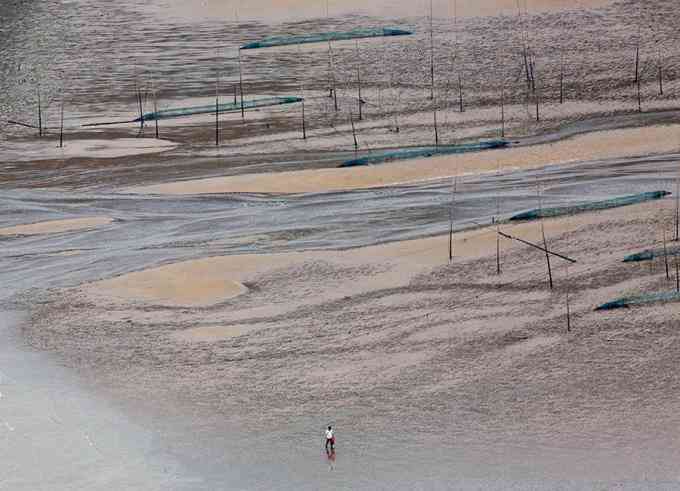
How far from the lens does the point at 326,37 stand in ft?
178

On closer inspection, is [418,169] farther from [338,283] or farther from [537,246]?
[338,283]

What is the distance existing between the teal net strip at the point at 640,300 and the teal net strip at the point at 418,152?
12222 mm

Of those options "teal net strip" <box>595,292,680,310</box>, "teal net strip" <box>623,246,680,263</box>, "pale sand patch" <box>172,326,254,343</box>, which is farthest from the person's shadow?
"teal net strip" <box>623,246,680,263</box>

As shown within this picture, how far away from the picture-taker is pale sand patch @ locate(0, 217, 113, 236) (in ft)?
115

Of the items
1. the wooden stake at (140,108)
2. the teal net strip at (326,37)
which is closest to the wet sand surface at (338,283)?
the wooden stake at (140,108)

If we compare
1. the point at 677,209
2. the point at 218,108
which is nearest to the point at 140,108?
the point at 218,108

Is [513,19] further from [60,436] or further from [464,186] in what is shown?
[60,436]

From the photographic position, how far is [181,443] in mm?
22953

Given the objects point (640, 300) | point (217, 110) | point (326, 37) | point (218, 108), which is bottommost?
point (640, 300)

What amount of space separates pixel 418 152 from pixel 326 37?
52.6 ft

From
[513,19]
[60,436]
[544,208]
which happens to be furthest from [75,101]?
[60,436]

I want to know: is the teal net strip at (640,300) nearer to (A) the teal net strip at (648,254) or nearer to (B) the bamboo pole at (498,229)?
(A) the teal net strip at (648,254)

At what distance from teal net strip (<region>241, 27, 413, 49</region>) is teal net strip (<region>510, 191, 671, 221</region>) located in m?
21.9

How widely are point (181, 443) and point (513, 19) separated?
35.6 meters
